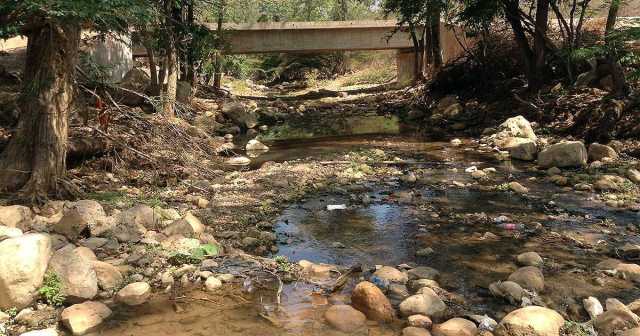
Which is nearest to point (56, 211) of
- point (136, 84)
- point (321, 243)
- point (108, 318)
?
point (108, 318)

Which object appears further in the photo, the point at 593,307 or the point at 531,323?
the point at 593,307

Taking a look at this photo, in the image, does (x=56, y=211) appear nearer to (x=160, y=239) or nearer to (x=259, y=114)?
(x=160, y=239)

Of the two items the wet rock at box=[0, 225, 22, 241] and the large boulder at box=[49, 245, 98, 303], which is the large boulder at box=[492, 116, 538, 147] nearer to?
the large boulder at box=[49, 245, 98, 303]

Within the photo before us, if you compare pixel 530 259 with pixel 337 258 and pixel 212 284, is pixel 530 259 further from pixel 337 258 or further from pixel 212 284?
pixel 212 284

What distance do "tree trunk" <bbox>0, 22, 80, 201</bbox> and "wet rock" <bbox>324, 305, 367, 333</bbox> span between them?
15.0 feet

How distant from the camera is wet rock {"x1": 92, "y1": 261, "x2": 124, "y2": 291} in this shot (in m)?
5.03

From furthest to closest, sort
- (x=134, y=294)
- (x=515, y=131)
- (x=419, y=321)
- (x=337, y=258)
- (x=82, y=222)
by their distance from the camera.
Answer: (x=515, y=131), (x=337, y=258), (x=82, y=222), (x=134, y=294), (x=419, y=321)

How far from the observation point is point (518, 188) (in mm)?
9414

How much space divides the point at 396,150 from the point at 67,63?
28.4 ft

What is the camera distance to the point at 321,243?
6949 millimetres

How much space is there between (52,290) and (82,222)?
1.53 meters

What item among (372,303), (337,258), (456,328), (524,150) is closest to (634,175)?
(524,150)

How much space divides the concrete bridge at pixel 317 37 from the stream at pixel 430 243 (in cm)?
1986

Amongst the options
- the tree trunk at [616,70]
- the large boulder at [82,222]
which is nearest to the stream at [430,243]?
the large boulder at [82,222]
